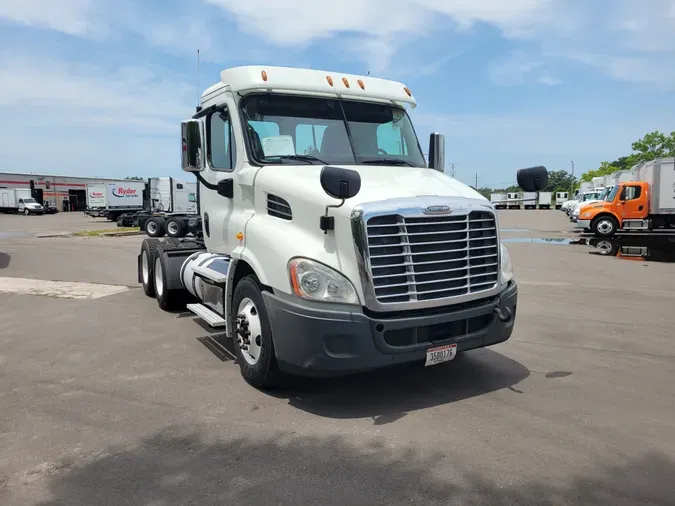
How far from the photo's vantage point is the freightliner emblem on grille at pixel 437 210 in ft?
13.7

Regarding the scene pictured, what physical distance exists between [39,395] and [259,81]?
3.56 m

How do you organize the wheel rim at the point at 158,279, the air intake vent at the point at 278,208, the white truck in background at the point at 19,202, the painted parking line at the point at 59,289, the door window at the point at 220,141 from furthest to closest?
1. the white truck in background at the point at 19,202
2. the painted parking line at the point at 59,289
3. the wheel rim at the point at 158,279
4. the door window at the point at 220,141
5. the air intake vent at the point at 278,208

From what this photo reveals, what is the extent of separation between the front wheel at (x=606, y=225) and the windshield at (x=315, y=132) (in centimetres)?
2028

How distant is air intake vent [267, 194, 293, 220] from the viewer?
4.55 metres

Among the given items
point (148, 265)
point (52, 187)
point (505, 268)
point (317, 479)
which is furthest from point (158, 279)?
point (52, 187)

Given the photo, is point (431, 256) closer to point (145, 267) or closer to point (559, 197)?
point (145, 267)

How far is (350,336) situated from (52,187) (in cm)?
7951

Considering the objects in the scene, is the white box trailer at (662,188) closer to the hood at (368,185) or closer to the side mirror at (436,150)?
the side mirror at (436,150)

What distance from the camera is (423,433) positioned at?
392 cm

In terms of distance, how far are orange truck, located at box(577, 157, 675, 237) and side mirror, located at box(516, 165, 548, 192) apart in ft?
64.8

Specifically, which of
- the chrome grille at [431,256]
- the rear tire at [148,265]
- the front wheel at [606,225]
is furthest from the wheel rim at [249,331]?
the front wheel at [606,225]

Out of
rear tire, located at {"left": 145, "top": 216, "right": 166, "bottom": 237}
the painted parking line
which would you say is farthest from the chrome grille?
rear tire, located at {"left": 145, "top": 216, "right": 166, "bottom": 237}

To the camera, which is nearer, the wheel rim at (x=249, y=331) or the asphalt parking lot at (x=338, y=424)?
the asphalt parking lot at (x=338, y=424)

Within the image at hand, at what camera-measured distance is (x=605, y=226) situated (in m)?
22.9
